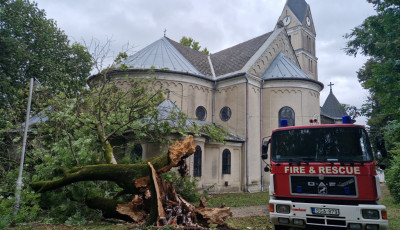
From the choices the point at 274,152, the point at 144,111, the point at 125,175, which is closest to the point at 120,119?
the point at 144,111

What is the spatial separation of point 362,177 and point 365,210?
606 millimetres

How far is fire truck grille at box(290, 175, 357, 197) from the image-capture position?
562 centimetres

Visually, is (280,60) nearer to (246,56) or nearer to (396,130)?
(246,56)

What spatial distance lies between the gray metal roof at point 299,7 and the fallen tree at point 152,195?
1393 inches

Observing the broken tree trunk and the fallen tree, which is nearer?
the fallen tree

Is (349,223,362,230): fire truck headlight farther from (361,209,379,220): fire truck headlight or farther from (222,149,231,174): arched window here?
(222,149,231,174): arched window

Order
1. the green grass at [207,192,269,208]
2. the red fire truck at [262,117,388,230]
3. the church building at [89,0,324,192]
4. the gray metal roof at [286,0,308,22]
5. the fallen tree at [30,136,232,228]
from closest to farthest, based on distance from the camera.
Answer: the red fire truck at [262,117,388,230]
the fallen tree at [30,136,232,228]
the green grass at [207,192,269,208]
the church building at [89,0,324,192]
the gray metal roof at [286,0,308,22]

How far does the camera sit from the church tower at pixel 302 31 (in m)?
36.2

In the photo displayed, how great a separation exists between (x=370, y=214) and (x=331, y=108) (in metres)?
33.2

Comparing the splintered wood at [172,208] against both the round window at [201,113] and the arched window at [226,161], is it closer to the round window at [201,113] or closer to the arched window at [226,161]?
the arched window at [226,161]

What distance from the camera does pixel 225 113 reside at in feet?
68.7

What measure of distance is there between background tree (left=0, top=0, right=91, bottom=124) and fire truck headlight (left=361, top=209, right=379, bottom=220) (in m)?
16.7

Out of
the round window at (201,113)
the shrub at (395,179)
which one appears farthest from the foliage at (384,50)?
the round window at (201,113)

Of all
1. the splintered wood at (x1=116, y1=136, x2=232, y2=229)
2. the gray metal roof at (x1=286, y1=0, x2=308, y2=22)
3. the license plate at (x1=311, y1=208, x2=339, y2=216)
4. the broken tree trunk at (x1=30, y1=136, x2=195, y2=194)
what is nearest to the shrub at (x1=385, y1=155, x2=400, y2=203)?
the license plate at (x1=311, y1=208, x2=339, y2=216)
